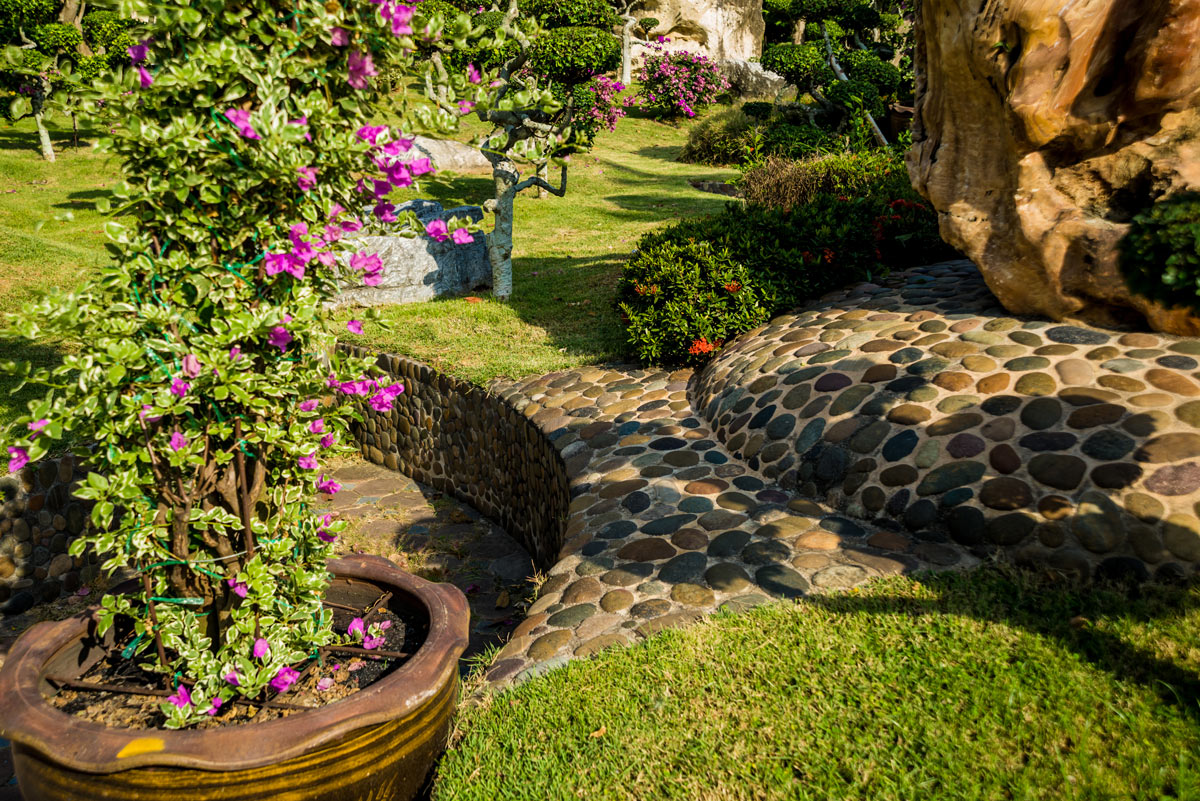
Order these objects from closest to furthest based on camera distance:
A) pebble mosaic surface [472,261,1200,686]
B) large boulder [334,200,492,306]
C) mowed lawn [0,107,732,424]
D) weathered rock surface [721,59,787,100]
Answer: pebble mosaic surface [472,261,1200,686] < mowed lawn [0,107,732,424] < large boulder [334,200,492,306] < weathered rock surface [721,59,787,100]

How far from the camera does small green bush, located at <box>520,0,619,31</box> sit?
12969 millimetres

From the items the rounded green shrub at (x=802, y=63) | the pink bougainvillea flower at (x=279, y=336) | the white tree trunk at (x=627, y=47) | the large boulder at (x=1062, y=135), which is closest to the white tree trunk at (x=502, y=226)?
the large boulder at (x=1062, y=135)

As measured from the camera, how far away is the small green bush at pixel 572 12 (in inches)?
511

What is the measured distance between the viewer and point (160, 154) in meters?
2.47

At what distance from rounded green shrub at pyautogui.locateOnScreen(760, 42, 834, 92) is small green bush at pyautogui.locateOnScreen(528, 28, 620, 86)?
34.5ft

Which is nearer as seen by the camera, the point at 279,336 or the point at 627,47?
the point at 279,336

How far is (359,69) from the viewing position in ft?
8.70

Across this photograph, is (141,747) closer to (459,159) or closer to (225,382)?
(225,382)

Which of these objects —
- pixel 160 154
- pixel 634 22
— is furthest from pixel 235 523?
pixel 634 22

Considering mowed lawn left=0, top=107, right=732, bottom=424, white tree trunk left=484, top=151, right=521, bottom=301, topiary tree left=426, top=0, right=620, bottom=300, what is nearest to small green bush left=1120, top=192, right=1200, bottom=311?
topiary tree left=426, top=0, right=620, bottom=300

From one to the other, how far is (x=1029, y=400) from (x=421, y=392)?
5.83 meters

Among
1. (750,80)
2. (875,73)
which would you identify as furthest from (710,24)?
(875,73)

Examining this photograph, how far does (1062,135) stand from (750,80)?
2760cm

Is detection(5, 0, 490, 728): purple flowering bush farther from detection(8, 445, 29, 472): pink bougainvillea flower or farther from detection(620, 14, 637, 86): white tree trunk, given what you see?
detection(620, 14, 637, 86): white tree trunk
